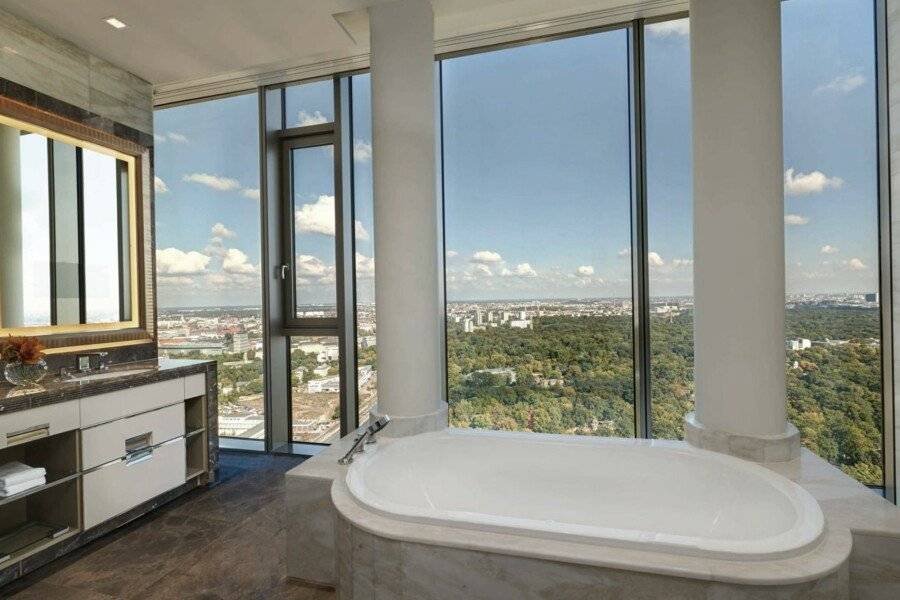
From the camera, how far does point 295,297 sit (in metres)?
3.53

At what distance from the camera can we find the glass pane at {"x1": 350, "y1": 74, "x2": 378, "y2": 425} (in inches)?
128

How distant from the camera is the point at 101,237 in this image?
2.85 metres

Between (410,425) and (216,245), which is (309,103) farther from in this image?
(410,425)

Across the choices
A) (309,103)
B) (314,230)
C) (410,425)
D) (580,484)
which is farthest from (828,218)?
(309,103)

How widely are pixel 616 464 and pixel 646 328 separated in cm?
95

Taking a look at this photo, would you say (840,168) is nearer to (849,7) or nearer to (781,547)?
(849,7)

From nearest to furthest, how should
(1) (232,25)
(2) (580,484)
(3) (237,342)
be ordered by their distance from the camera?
1. (2) (580,484)
2. (1) (232,25)
3. (3) (237,342)

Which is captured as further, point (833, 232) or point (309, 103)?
point (309, 103)

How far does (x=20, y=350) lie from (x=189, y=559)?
1148 mm

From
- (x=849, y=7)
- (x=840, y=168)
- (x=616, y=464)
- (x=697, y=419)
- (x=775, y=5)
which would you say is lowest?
(x=616, y=464)

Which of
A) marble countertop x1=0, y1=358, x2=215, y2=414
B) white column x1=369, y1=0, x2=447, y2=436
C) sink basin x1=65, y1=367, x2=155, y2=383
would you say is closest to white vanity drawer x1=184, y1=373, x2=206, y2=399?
marble countertop x1=0, y1=358, x2=215, y2=414

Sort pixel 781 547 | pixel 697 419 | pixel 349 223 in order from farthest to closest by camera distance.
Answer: pixel 349 223 → pixel 697 419 → pixel 781 547

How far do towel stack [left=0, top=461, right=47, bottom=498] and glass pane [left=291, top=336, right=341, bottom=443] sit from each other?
1.61m

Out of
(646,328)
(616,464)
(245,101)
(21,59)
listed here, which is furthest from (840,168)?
(21,59)
